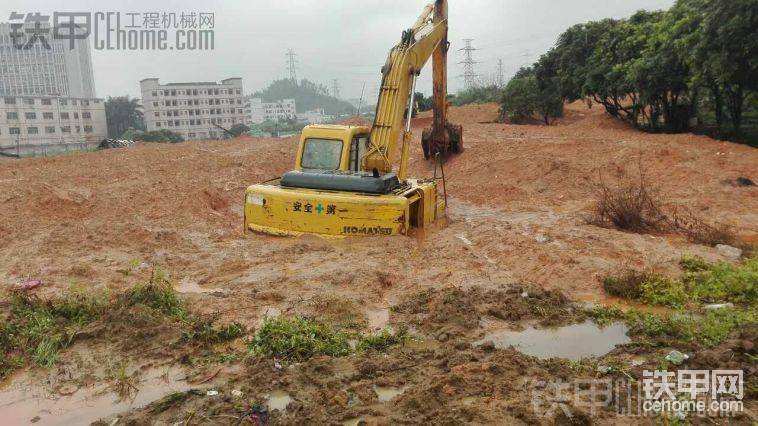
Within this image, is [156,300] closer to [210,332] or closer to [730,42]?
[210,332]

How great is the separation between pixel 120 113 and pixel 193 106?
34.3 feet

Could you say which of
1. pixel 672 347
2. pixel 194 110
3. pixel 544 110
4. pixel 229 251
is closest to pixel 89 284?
pixel 229 251

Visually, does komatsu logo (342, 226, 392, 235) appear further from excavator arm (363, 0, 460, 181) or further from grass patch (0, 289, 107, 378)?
grass patch (0, 289, 107, 378)

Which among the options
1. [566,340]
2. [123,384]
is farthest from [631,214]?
[123,384]

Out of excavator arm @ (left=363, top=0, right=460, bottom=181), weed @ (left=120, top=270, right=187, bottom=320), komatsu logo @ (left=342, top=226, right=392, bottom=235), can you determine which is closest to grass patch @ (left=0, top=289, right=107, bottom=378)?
weed @ (left=120, top=270, right=187, bottom=320)

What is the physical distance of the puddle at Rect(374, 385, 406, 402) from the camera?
4.09 metres

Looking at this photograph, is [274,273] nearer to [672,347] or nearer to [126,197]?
[672,347]

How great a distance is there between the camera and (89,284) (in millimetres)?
6918

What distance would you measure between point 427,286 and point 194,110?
6724 cm

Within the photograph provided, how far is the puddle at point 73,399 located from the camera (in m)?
4.07

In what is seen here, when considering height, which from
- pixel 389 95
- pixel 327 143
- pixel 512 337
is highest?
pixel 389 95

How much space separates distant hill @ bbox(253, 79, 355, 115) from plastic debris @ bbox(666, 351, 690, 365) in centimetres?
11766

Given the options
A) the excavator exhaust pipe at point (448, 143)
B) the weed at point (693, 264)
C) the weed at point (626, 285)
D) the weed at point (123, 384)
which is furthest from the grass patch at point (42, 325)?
the excavator exhaust pipe at point (448, 143)

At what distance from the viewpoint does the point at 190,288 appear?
23.1 ft
